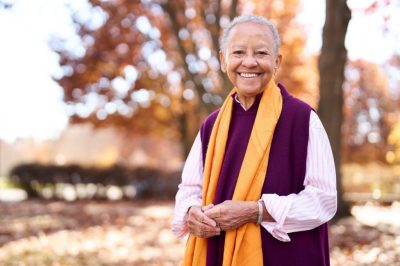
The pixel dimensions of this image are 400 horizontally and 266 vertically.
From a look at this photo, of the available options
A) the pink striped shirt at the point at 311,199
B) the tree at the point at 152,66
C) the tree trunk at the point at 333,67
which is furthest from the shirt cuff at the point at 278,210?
the tree at the point at 152,66

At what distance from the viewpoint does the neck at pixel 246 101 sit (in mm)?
2682

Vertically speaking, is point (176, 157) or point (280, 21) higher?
point (280, 21)

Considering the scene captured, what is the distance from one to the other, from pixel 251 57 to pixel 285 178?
55cm

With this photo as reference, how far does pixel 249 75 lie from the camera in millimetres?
2602

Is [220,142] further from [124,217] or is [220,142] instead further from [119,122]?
[119,122]

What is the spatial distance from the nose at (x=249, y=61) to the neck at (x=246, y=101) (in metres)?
0.19

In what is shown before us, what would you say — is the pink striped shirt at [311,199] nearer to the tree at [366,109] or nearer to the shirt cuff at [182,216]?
the shirt cuff at [182,216]

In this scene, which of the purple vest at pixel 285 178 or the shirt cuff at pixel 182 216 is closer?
the purple vest at pixel 285 178

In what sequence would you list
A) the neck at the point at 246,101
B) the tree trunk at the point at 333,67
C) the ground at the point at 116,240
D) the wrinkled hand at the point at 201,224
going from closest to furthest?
1. the wrinkled hand at the point at 201,224
2. the neck at the point at 246,101
3. the ground at the point at 116,240
4. the tree trunk at the point at 333,67

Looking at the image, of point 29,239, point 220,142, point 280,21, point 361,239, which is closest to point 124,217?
point 29,239

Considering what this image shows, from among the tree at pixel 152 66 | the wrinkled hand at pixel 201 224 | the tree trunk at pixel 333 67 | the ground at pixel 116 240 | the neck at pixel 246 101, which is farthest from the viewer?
the tree at pixel 152 66

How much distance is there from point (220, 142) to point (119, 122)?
2121 cm

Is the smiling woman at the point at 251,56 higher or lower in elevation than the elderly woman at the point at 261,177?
higher

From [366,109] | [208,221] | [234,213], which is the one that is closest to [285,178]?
[234,213]
